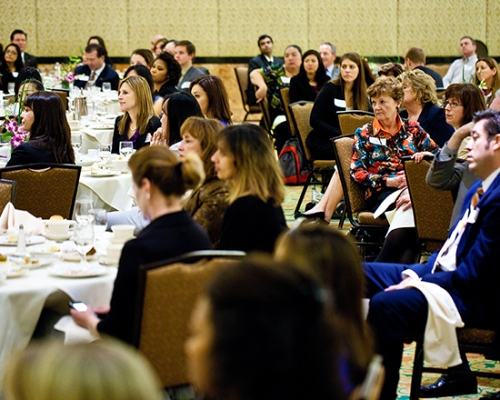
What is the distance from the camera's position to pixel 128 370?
131 centimetres

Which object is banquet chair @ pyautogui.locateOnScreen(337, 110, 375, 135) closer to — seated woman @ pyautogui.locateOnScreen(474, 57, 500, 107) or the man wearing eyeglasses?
seated woman @ pyautogui.locateOnScreen(474, 57, 500, 107)

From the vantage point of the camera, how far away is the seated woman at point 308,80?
999cm

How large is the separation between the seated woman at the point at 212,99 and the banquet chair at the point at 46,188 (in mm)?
1587

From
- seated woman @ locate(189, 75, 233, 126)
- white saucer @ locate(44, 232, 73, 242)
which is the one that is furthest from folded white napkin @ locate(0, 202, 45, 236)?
seated woman @ locate(189, 75, 233, 126)

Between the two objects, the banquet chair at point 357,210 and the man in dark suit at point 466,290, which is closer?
the man in dark suit at point 466,290

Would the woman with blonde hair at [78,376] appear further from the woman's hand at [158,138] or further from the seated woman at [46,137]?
the woman's hand at [158,138]

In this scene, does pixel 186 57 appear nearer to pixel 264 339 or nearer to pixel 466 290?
pixel 466 290

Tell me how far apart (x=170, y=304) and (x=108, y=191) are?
282 centimetres

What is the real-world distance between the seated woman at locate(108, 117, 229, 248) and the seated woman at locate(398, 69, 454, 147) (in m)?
2.63

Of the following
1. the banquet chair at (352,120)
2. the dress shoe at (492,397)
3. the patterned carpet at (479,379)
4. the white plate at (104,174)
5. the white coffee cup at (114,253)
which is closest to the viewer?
the white coffee cup at (114,253)

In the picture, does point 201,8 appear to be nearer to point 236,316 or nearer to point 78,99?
point 78,99

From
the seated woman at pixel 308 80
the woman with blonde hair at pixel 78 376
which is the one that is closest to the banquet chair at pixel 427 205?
the woman with blonde hair at pixel 78 376

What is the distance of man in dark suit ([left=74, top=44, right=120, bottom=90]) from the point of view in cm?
1192

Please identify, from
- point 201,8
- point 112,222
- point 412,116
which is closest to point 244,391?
point 112,222
